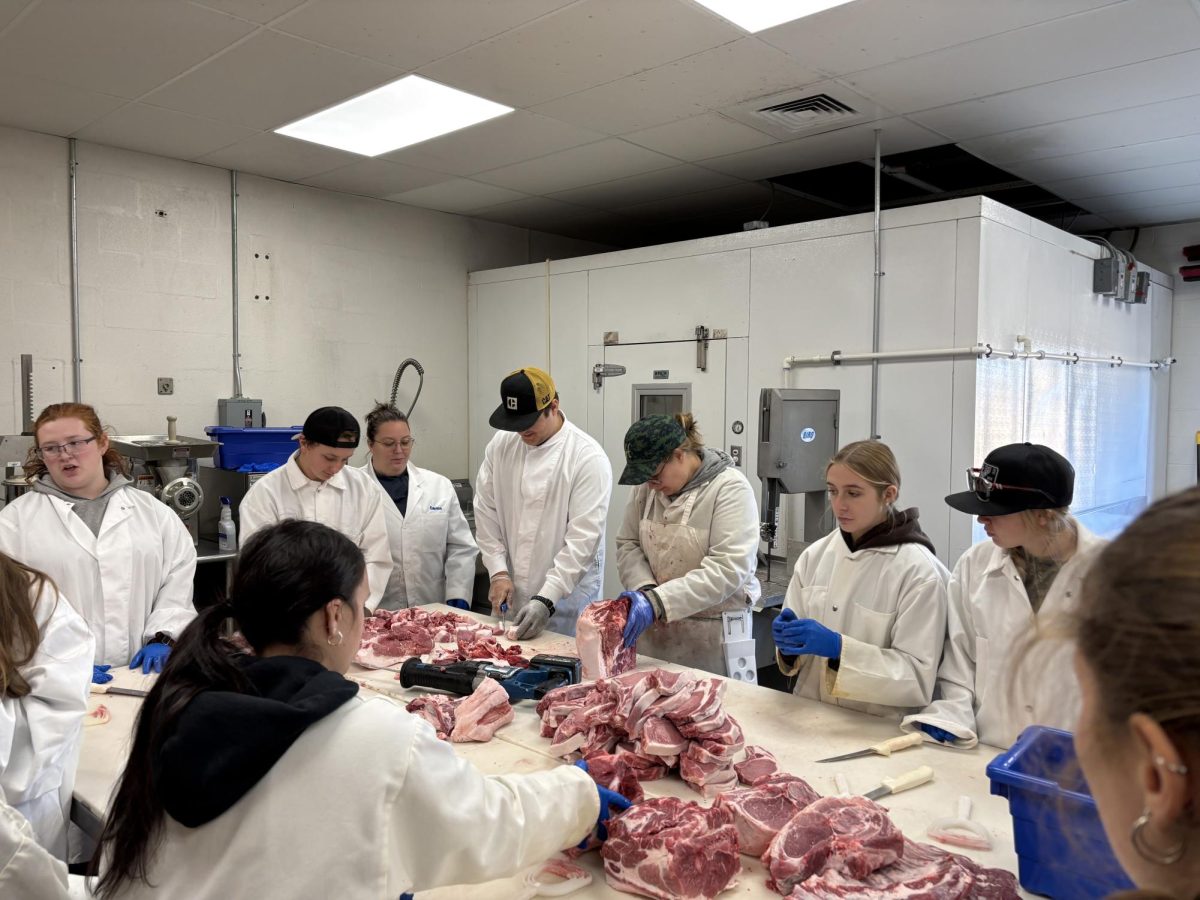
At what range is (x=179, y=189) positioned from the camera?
493 centimetres

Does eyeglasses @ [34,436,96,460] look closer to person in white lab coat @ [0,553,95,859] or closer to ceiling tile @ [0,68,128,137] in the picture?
person in white lab coat @ [0,553,95,859]

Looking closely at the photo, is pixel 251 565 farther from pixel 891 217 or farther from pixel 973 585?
pixel 891 217

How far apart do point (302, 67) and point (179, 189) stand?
1.79 meters

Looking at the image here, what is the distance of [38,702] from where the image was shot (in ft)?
6.23

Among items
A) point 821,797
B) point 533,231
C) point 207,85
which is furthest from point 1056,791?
point 533,231

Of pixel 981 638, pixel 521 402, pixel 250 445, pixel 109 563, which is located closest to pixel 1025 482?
pixel 981 638

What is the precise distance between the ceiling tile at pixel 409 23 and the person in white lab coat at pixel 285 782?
2.32m

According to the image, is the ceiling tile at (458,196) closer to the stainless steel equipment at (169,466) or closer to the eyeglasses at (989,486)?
the stainless steel equipment at (169,466)

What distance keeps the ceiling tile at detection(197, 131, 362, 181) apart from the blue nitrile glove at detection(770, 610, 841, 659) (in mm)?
3699

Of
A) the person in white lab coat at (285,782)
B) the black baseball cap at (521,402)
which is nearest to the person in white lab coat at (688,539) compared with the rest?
the black baseball cap at (521,402)

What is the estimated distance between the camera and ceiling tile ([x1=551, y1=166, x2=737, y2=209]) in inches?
207

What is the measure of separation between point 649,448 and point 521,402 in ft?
2.41

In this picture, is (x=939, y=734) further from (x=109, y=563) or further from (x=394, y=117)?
(x=394, y=117)

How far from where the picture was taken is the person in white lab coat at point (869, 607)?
2367mm
